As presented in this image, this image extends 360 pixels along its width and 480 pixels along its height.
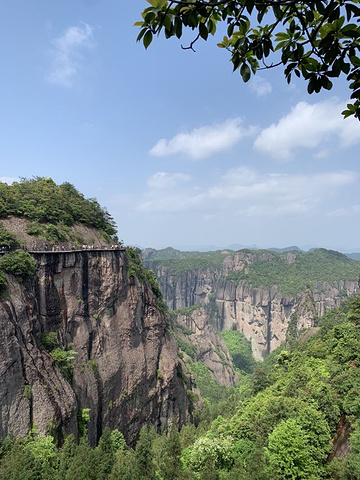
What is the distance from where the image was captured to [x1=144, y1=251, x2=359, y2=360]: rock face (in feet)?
368

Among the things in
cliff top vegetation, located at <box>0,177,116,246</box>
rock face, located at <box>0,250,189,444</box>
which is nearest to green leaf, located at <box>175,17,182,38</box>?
rock face, located at <box>0,250,189,444</box>

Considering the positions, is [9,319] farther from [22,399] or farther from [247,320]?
[247,320]

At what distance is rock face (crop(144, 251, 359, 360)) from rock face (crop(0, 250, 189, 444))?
200 feet

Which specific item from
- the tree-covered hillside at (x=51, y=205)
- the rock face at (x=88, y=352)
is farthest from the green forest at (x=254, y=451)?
the tree-covered hillside at (x=51, y=205)

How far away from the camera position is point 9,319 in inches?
795

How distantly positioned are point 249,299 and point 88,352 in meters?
110

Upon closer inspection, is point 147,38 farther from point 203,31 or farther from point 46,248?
point 46,248

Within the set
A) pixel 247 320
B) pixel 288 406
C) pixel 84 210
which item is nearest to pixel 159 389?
pixel 288 406

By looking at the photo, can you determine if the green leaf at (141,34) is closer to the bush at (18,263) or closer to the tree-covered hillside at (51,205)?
the bush at (18,263)

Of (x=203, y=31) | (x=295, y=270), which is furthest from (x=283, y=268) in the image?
(x=203, y=31)

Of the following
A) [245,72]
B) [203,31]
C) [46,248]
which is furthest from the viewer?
[46,248]

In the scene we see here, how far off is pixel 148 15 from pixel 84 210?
34.4 m

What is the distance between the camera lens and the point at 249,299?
13050 centimetres

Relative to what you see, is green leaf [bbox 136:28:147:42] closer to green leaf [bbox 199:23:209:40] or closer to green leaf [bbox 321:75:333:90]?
green leaf [bbox 199:23:209:40]
